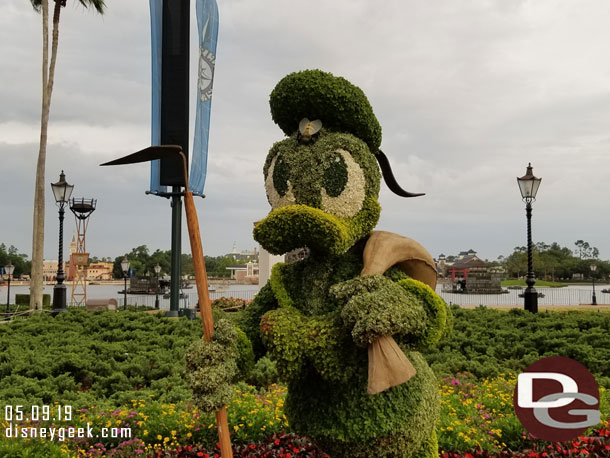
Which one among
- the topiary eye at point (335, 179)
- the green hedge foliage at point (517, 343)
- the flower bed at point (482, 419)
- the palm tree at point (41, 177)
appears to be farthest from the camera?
the palm tree at point (41, 177)

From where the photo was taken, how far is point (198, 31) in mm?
13867

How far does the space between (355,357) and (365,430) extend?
461 millimetres

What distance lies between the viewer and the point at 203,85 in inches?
550

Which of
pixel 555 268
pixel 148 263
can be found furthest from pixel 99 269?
pixel 555 268

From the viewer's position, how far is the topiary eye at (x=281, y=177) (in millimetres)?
3068

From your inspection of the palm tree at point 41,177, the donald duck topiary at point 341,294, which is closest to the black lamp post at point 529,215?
the donald duck topiary at point 341,294

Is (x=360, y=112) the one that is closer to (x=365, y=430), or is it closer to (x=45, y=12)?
(x=365, y=430)

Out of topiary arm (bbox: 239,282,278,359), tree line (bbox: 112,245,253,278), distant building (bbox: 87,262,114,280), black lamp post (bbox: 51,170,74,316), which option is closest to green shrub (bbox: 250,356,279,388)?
topiary arm (bbox: 239,282,278,359)

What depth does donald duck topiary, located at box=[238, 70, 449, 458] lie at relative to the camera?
2.61 m

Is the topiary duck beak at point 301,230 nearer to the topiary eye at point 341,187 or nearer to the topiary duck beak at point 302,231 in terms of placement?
the topiary duck beak at point 302,231

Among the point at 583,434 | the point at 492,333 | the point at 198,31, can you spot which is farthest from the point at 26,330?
the point at 583,434

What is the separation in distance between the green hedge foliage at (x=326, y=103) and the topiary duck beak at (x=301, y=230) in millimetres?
707

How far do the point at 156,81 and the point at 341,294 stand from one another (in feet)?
39.9

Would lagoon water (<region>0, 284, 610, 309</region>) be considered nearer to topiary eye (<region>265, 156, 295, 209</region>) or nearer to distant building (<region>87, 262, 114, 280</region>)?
topiary eye (<region>265, 156, 295, 209</region>)
